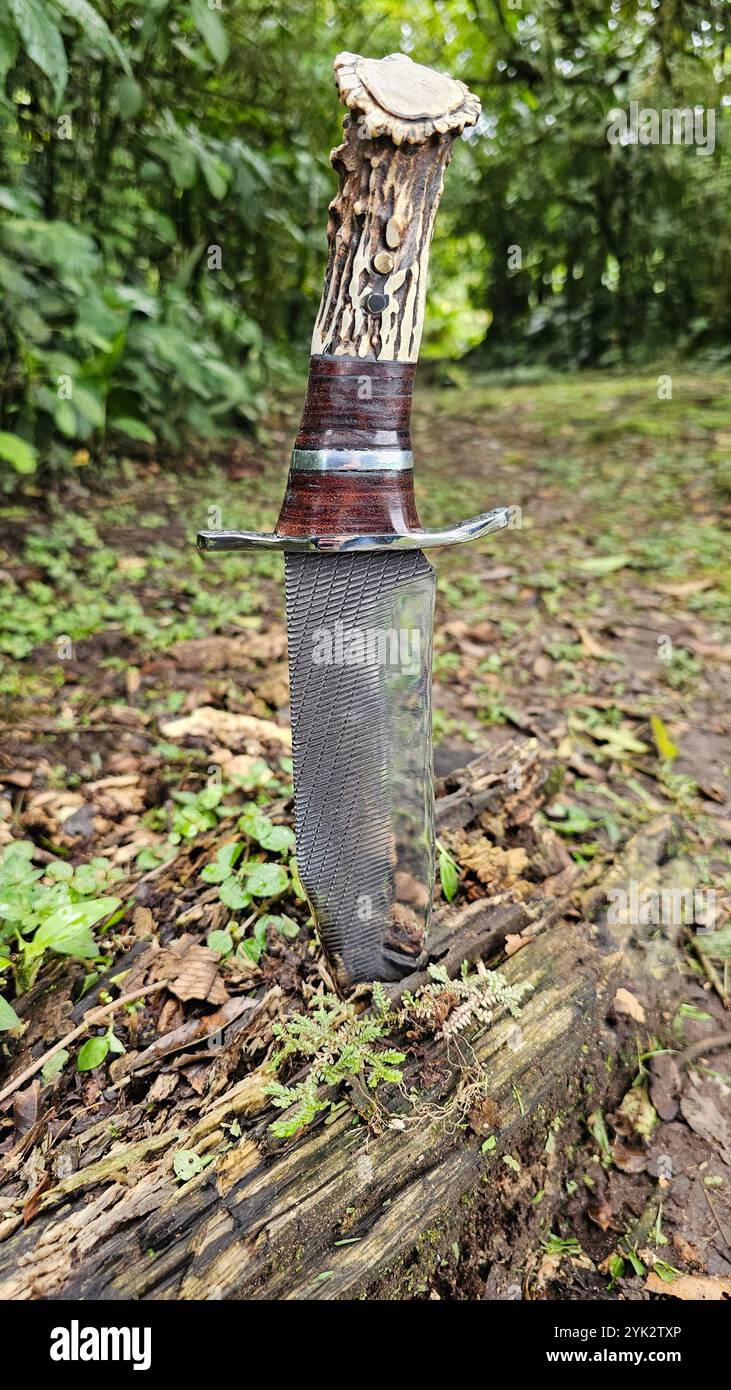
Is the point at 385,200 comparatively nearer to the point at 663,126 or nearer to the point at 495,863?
the point at 495,863

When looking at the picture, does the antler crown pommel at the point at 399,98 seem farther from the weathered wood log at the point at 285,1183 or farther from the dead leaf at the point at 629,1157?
the dead leaf at the point at 629,1157

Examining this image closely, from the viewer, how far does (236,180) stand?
15.6 ft

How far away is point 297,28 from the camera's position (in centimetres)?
556

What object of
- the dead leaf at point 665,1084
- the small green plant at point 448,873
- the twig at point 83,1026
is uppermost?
the small green plant at point 448,873

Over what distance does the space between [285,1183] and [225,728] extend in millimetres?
1716

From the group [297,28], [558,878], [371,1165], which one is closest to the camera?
[371,1165]

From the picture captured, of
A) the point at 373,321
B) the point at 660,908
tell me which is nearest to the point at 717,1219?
the point at 660,908

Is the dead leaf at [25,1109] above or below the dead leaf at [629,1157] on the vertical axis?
above

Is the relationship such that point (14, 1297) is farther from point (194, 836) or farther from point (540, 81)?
point (540, 81)

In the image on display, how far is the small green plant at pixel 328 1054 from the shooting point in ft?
5.37
